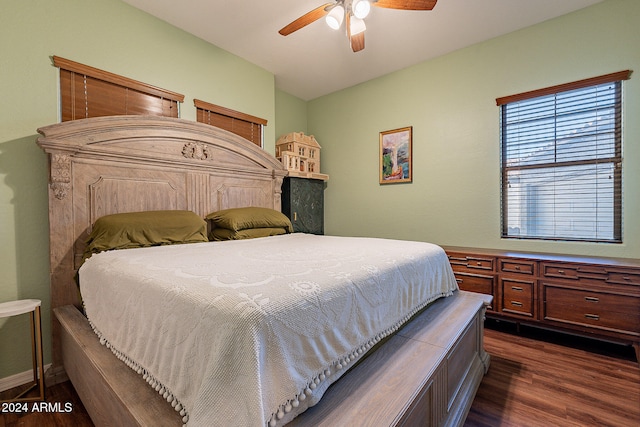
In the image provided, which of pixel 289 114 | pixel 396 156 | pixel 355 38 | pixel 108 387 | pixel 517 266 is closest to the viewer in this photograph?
pixel 108 387

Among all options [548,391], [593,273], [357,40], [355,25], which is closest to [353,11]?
[355,25]

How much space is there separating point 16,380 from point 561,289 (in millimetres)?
4187

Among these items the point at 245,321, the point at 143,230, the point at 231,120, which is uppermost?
the point at 231,120

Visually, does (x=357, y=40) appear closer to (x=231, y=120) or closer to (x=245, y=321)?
(x=231, y=120)

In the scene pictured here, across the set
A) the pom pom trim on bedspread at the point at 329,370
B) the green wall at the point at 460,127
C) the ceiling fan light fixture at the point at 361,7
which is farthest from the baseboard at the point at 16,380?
the green wall at the point at 460,127

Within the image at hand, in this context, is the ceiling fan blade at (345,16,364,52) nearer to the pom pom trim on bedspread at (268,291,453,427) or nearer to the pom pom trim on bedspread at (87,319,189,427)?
the pom pom trim on bedspread at (268,291,453,427)

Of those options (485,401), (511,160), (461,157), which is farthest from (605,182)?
(485,401)

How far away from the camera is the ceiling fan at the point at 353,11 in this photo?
6.33 feet

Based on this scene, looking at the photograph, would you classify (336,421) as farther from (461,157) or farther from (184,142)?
(461,157)

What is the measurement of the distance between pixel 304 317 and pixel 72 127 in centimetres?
231

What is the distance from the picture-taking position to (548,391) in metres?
1.79

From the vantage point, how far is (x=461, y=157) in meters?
3.26

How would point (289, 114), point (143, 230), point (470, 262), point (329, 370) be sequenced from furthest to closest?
point (289, 114), point (470, 262), point (143, 230), point (329, 370)

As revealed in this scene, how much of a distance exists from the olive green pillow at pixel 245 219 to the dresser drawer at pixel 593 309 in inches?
102
